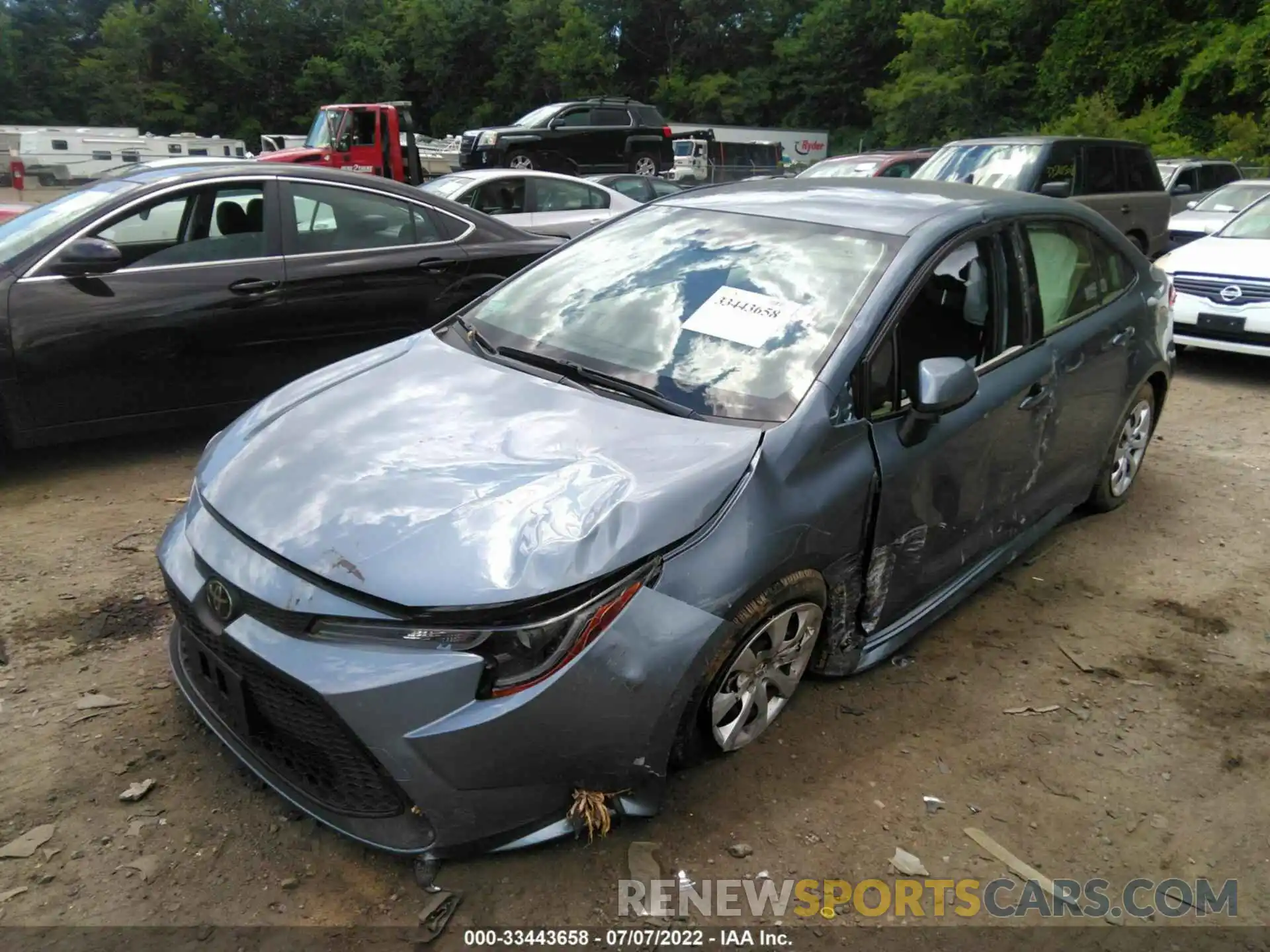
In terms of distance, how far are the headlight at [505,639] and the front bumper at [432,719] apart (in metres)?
0.02

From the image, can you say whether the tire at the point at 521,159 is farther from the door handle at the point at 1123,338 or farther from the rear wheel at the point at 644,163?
the door handle at the point at 1123,338

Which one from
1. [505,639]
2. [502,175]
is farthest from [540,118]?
[505,639]

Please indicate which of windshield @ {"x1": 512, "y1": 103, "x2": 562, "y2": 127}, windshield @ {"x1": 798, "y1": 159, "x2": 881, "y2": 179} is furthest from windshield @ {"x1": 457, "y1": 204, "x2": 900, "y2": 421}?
windshield @ {"x1": 512, "y1": 103, "x2": 562, "y2": 127}

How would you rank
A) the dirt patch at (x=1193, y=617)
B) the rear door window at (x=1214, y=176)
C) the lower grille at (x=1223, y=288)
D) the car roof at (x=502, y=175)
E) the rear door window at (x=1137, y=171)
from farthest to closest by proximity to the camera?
the rear door window at (x=1214, y=176) → the rear door window at (x=1137, y=171) → the car roof at (x=502, y=175) → the lower grille at (x=1223, y=288) → the dirt patch at (x=1193, y=617)

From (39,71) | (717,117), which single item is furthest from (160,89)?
(717,117)

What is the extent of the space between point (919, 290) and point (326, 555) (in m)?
1.98

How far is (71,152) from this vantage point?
22.4 m

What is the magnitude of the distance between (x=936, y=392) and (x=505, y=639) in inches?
58.9

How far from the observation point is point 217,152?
27.3 meters

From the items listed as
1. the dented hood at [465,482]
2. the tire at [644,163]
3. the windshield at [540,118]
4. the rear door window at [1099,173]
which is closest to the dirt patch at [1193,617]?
the dented hood at [465,482]

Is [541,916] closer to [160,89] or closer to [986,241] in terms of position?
[986,241]

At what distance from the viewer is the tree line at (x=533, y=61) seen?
111 ft

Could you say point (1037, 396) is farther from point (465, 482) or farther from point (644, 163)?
point (644, 163)

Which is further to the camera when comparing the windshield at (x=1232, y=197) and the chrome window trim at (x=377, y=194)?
the windshield at (x=1232, y=197)
